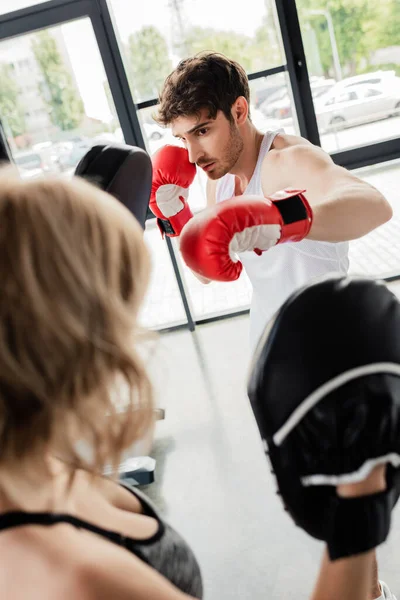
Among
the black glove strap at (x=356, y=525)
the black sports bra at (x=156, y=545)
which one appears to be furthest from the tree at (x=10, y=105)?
the black glove strap at (x=356, y=525)

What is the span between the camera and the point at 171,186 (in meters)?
1.99

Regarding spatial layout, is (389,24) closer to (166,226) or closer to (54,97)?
(54,97)

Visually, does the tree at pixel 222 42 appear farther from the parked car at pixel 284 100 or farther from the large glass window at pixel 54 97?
the large glass window at pixel 54 97

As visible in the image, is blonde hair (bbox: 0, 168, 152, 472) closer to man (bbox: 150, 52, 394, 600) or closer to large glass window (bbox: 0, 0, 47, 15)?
man (bbox: 150, 52, 394, 600)

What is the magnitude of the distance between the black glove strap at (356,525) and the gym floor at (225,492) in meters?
0.29

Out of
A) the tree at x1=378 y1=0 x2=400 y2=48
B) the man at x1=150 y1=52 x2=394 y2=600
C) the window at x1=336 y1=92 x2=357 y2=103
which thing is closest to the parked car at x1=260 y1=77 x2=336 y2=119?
the window at x1=336 y1=92 x2=357 y2=103

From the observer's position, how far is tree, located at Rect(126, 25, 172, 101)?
3531mm

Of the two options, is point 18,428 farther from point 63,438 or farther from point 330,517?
point 330,517

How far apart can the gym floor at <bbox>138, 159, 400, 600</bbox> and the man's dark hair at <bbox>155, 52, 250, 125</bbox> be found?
88cm

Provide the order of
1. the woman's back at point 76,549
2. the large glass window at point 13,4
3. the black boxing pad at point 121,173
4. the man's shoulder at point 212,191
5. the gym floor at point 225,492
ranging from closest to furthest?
the woman's back at point 76,549, the black boxing pad at point 121,173, the gym floor at point 225,492, the man's shoulder at point 212,191, the large glass window at point 13,4

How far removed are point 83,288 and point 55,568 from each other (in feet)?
0.97

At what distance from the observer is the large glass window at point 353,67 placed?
3.44 m

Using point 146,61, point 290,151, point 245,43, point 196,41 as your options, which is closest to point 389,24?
point 245,43

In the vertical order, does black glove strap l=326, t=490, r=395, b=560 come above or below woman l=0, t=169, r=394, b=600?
below
